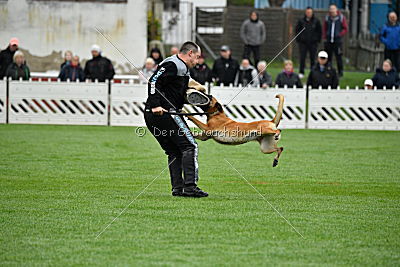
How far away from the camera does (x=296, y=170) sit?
42.6 feet

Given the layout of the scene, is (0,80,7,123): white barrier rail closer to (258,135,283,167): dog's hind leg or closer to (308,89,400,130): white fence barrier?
(308,89,400,130): white fence barrier

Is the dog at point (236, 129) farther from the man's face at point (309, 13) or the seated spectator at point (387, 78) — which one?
the man's face at point (309, 13)

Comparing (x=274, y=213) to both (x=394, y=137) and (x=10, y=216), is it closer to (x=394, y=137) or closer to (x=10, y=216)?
(x=10, y=216)

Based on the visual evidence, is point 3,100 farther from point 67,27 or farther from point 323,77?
point 323,77

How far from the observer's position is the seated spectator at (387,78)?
20375 mm

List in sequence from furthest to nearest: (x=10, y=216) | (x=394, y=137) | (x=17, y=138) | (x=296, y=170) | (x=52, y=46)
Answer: (x=52, y=46) < (x=394, y=137) < (x=17, y=138) < (x=296, y=170) < (x=10, y=216)

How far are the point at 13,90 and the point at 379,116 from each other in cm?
918

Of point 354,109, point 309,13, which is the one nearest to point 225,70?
point 354,109

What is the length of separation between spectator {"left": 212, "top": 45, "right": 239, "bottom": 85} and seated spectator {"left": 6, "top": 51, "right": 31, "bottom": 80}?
486cm

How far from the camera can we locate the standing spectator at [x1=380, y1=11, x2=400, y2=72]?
899 inches

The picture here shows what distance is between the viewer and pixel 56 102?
66.4 feet

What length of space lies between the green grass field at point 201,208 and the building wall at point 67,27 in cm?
932

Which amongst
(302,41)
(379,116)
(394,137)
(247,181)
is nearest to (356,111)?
(379,116)

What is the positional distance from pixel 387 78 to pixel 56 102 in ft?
27.4
